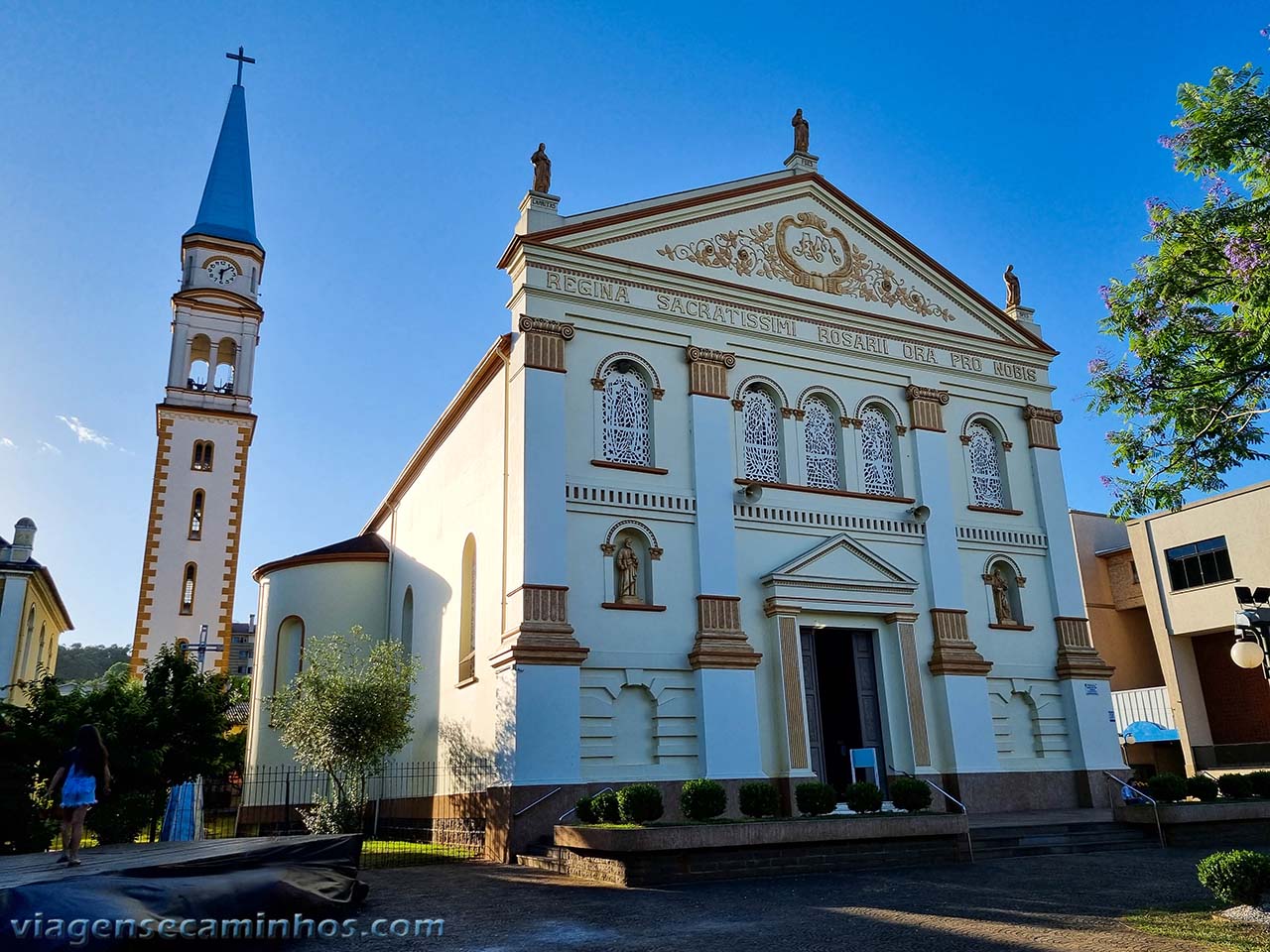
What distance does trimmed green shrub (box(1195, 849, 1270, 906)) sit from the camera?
10.2 meters

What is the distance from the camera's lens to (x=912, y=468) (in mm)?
23156

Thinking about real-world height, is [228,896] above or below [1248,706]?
below

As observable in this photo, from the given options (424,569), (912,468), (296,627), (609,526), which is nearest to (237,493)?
(296,627)

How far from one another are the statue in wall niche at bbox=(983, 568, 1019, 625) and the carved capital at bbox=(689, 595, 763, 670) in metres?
7.01

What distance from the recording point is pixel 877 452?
23172 millimetres

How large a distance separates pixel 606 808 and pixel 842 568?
816 cm

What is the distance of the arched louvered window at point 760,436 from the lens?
70.8 ft

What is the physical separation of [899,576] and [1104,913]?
1125 cm

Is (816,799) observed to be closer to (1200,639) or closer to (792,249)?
(792,249)

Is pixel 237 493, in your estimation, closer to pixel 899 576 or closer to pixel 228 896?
pixel 899 576

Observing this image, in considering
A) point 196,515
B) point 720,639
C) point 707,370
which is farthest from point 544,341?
point 196,515

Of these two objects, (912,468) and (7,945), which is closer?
(7,945)

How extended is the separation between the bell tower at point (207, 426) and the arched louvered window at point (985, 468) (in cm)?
2700

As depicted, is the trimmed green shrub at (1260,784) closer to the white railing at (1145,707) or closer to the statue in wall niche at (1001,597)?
the statue in wall niche at (1001,597)
